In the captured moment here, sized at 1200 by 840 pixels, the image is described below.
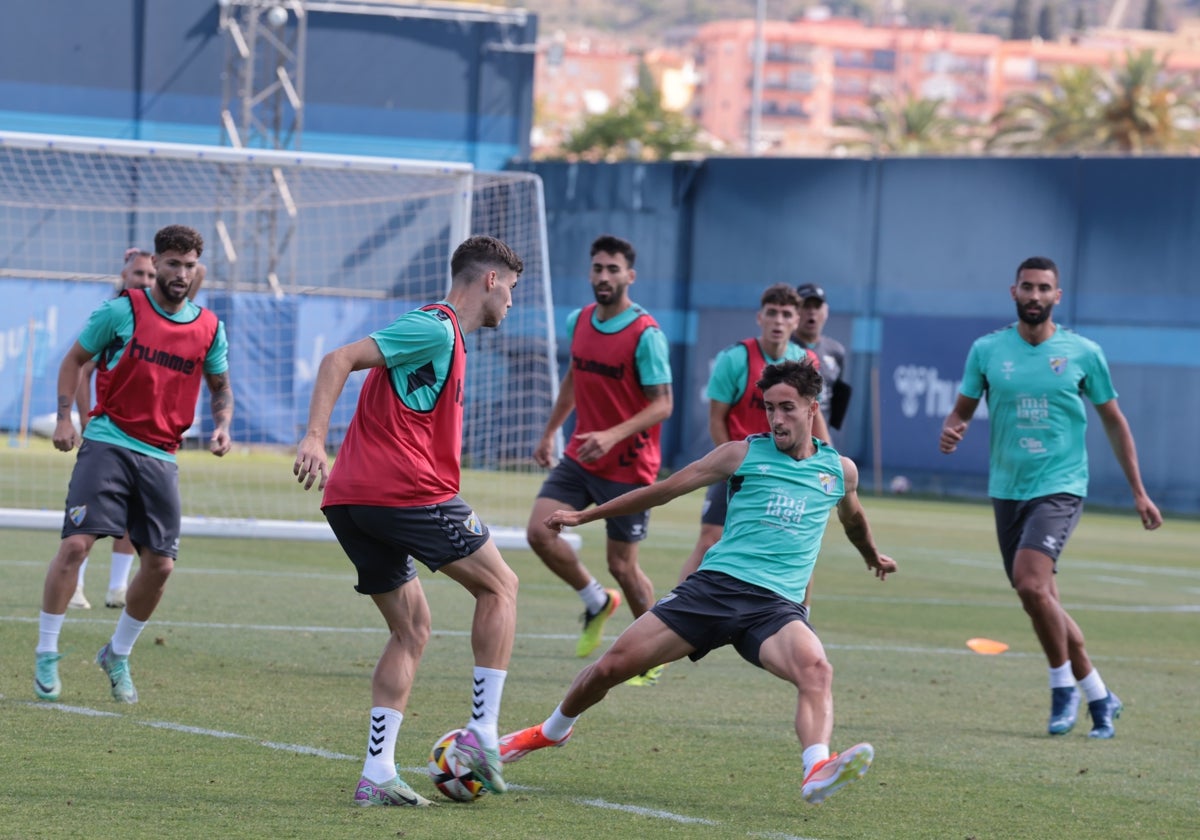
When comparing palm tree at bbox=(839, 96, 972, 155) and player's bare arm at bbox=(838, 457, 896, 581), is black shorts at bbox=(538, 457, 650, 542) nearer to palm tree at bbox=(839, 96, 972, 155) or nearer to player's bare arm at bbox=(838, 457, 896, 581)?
player's bare arm at bbox=(838, 457, 896, 581)

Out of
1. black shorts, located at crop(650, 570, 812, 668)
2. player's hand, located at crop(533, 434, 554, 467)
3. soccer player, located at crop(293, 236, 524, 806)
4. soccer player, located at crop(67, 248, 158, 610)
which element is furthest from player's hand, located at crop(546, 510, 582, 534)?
soccer player, located at crop(67, 248, 158, 610)

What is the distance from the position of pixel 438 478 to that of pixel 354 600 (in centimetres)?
661

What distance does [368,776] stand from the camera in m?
6.38

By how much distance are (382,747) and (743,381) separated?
4267 millimetres

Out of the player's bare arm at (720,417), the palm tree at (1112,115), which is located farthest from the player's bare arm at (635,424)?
the palm tree at (1112,115)

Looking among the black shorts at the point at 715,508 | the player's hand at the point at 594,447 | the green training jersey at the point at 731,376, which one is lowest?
the black shorts at the point at 715,508

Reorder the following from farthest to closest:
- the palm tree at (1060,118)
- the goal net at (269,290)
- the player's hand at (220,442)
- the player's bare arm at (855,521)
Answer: the palm tree at (1060,118) < the goal net at (269,290) < the player's hand at (220,442) < the player's bare arm at (855,521)

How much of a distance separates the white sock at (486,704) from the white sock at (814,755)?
116 cm

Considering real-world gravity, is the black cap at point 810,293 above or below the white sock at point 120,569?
above

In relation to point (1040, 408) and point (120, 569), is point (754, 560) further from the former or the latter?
point (120, 569)

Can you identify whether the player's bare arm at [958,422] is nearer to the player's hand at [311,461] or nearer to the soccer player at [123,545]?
the player's hand at [311,461]

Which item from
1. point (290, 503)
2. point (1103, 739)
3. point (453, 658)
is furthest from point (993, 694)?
point (290, 503)

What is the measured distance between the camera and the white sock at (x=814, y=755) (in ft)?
19.6

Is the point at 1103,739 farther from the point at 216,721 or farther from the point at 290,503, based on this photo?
the point at 290,503
